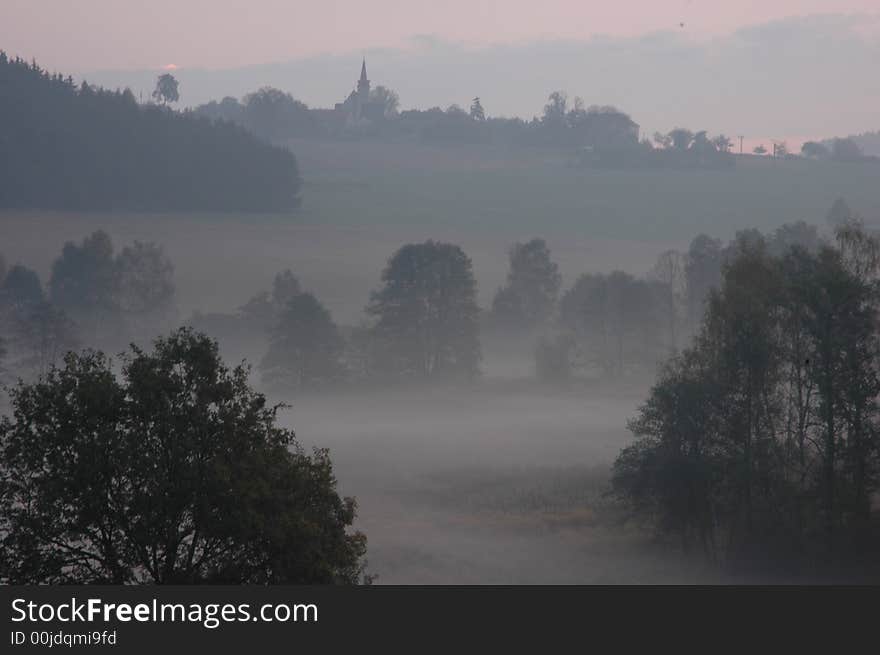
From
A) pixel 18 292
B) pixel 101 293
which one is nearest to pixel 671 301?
pixel 101 293

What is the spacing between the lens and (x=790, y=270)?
4544cm

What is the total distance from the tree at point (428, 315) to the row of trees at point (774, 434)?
53836mm

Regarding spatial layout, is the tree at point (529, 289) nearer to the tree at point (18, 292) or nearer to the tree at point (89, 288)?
the tree at point (89, 288)

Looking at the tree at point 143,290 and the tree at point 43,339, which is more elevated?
the tree at point 143,290

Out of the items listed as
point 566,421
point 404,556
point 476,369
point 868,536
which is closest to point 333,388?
point 476,369

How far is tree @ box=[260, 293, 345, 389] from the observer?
299 ft

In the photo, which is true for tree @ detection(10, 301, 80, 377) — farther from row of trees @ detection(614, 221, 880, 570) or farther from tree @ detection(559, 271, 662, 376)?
row of trees @ detection(614, 221, 880, 570)

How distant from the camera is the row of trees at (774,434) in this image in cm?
4081

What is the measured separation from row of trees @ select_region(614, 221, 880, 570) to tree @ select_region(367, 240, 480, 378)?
53.8 meters

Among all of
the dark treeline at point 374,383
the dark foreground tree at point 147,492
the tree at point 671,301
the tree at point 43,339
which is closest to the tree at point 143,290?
the tree at point 43,339

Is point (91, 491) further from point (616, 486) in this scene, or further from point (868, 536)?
point (868, 536)

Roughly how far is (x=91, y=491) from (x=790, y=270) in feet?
104

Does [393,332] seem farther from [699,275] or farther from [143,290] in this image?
[143,290]

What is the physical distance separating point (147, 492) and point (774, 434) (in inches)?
1078
